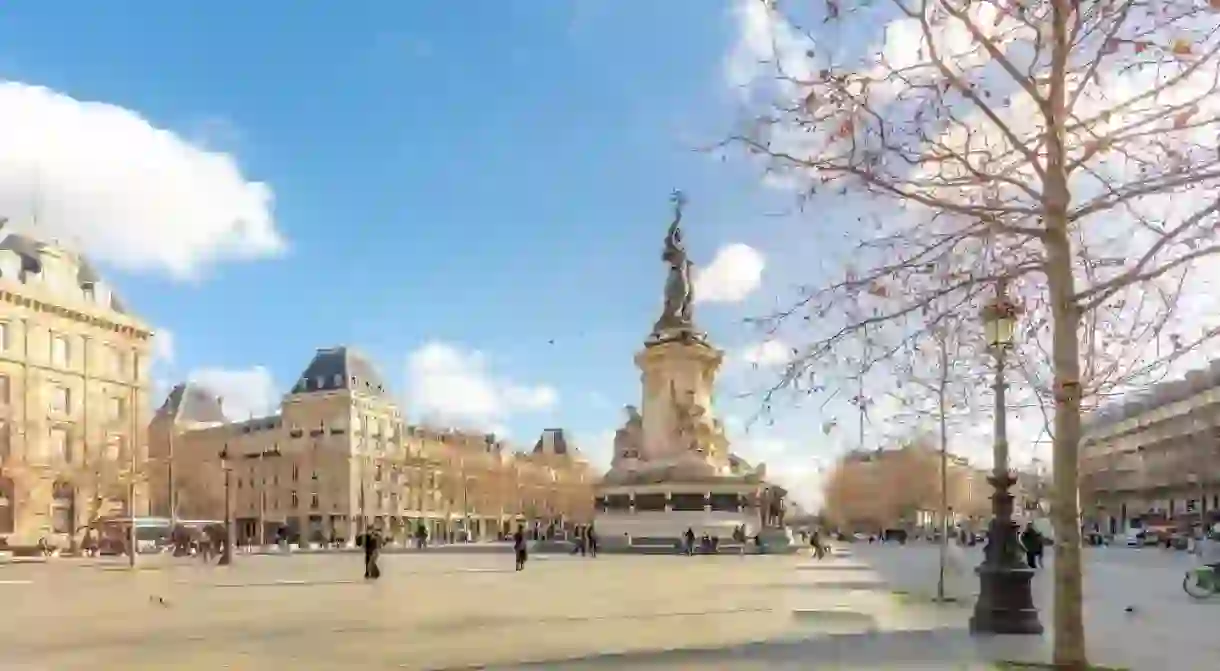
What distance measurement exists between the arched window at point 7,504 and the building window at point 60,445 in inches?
239

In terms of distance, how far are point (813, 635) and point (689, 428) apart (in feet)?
162

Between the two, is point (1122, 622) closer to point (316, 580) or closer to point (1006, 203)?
point (1006, 203)

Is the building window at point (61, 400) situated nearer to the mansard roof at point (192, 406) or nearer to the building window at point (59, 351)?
the building window at point (59, 351)

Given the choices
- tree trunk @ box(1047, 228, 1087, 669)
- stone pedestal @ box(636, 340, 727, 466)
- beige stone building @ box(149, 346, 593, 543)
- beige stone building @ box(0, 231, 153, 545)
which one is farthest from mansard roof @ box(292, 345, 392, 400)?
tree trunk @ box(1047, 228, 1087, 669)

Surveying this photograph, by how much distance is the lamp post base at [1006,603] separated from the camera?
18.4 meters

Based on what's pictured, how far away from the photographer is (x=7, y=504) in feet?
244

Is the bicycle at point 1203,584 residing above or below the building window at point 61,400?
below

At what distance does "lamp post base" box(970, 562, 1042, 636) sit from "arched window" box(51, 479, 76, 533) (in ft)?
237

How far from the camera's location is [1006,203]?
564 inches

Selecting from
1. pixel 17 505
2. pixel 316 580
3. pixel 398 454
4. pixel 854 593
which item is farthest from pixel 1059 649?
pixel 398 454

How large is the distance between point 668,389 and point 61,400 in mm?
41795

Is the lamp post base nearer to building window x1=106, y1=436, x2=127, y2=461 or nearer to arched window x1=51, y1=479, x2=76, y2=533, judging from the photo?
arched window x1=51, y1=479, x2=76, y2=533

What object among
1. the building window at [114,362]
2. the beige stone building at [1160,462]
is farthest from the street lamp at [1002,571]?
the beige stone building at [1160,462]

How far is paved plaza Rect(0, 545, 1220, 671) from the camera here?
15586 mm
